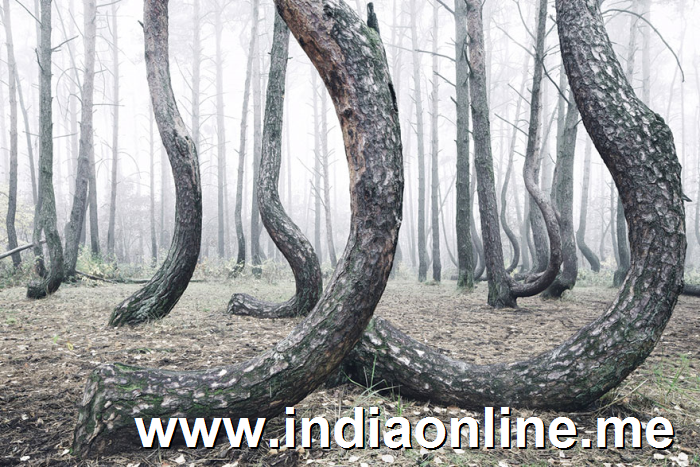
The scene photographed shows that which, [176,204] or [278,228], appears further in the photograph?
[278,228]

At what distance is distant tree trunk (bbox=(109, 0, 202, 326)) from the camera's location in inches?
194

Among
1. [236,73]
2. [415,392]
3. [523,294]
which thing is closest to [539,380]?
[415,392]

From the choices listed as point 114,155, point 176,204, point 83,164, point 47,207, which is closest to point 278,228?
point 176,204

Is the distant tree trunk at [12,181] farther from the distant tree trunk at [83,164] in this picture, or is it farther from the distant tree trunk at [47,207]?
the distant tree trunk at [47,207]

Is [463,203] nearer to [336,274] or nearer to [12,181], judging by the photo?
[336,274]

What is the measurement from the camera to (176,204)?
480cm

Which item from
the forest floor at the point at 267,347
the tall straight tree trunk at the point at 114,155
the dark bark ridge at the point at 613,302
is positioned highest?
the tall straight tree trunk at the point at 114,155

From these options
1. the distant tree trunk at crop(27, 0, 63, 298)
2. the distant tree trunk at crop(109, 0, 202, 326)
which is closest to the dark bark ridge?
the distant tree trunk at crop(109, 0, 202, 326)

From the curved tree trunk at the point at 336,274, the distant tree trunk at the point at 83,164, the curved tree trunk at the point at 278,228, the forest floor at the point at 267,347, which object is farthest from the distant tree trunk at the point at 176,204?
the distant tree trunk at the point at 83,164

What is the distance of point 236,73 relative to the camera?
3416 centimetres

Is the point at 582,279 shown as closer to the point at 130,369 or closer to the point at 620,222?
the point at 620,222

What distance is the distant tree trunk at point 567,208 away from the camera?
7.57 meters

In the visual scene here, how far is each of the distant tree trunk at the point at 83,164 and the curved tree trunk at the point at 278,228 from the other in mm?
4876

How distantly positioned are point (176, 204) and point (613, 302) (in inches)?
169
